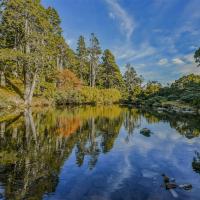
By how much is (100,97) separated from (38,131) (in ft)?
161

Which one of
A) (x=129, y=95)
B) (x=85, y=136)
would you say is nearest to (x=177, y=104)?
→ (x=129, y=95)

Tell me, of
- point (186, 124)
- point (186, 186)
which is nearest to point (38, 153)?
point (186, 186)

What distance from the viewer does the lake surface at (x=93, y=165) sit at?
791 cm

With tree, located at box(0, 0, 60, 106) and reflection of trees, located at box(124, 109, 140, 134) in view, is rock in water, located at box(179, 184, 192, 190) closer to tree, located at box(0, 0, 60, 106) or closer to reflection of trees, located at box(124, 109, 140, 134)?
reflection of trees, located at box(124, 109, 140, 134)

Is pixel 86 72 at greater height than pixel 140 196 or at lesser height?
greater

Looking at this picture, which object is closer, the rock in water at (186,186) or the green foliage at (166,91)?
the rock in water at (186,186)

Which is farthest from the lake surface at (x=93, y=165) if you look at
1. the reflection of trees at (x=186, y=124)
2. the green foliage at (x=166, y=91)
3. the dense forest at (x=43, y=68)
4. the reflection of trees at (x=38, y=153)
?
the green foliage at (x=166, y=91)

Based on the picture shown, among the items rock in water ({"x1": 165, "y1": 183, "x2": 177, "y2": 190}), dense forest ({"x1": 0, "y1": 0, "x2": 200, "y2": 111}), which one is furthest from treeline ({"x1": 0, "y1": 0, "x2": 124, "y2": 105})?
rock in water ({"x1": 165, "y1": 183, "x2": 177, "y2": 190})

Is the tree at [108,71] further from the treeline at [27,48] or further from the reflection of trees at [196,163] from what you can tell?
the reflection of trees at [196,163]

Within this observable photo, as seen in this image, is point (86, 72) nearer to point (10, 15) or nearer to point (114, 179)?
point (10, 15)

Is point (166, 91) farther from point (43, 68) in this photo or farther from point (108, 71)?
point (43, 68)

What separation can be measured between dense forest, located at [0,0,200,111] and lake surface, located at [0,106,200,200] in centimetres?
1955

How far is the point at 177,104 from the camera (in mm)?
49125

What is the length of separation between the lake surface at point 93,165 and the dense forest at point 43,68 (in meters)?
19.5
